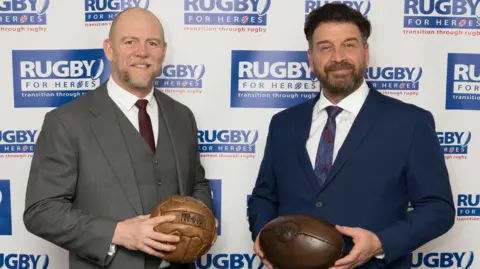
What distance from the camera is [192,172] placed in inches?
89.3

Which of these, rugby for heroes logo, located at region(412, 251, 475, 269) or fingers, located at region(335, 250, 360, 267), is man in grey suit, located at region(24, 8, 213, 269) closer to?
fingers, located at region(335, 250, 360, 267)

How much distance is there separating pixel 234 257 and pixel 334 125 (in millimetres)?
1110

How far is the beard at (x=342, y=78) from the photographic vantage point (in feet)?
6.73

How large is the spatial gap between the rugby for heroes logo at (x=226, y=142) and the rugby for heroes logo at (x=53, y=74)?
0.64 meters

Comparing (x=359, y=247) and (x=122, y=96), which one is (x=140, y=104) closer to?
(x=122, y=96)

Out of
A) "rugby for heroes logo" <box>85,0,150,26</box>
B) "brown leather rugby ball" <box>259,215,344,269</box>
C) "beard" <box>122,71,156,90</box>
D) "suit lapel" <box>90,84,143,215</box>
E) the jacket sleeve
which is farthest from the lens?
"rugby for heroes logo" <box>85,0,150,26</box>

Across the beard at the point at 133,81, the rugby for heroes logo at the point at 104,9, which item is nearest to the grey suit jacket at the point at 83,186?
the beard at the point at 133,81

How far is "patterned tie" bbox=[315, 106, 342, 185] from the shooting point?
6.57ft

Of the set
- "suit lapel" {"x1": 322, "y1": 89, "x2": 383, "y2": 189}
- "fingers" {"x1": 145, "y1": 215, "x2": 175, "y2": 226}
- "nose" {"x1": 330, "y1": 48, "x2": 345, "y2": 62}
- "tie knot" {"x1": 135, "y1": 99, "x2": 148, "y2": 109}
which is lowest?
"fingers" {"x1": 145, "y1": 215, "x2": 175, "y2": 226}

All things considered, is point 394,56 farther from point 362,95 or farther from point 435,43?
point 362,95

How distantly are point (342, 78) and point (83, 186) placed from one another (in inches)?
44.1

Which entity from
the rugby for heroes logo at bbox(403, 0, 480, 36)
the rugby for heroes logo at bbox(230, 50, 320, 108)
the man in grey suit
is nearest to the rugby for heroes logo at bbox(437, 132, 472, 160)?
the rugby for heroes logo at bbox(403, 0, 480, 36)

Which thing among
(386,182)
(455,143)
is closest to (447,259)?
(455,143)

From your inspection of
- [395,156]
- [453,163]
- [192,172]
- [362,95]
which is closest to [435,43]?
[453,163]
